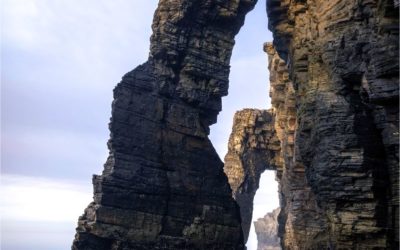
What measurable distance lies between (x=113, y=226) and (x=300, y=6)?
20.4m

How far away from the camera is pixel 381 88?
20031 millimetres

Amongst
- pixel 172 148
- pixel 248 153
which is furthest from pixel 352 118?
pixel 248 153

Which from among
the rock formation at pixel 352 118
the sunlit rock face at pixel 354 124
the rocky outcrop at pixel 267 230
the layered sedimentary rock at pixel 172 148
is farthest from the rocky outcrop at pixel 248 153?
the rocky outcrop at pixel 267 230

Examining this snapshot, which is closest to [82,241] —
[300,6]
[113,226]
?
[113,226]

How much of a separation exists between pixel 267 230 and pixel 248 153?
7396cm

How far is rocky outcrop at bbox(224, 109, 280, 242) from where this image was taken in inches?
2328

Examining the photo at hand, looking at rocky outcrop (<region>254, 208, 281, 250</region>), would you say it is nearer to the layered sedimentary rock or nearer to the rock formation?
the layered sedimentary rock

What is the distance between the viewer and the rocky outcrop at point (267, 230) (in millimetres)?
123700

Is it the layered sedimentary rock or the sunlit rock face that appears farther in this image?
the layered sedimentary rock

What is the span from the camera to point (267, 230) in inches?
5049

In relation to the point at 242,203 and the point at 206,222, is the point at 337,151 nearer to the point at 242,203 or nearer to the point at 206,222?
the point at 206,222

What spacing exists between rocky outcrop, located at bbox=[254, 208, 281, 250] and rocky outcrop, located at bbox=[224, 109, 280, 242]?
2538 inches

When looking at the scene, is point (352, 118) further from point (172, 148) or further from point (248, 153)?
point (248, 153)

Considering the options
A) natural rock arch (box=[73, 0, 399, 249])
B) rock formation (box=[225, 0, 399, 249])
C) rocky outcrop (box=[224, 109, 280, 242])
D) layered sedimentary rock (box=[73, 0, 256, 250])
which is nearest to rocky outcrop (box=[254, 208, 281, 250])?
rocky outcrop (box=[224, 109, 280, 242])
